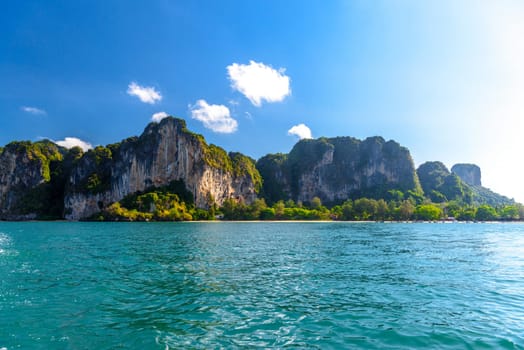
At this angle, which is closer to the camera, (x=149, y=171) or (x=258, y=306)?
(x=258, y=306)

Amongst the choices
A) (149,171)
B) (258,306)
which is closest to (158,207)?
(149,171)

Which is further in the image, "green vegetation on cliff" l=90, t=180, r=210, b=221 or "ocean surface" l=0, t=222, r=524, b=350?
"green vegetation on cliff" l=90, t=180, r=210, b=221

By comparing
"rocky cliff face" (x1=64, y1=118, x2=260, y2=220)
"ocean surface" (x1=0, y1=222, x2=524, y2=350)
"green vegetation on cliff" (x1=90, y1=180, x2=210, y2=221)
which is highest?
"rocky cliff face" (x1=64, y1=118, x2=260, y2=220)

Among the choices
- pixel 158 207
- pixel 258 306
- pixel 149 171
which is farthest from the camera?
pixel 149 171

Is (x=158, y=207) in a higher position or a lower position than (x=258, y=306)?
higher

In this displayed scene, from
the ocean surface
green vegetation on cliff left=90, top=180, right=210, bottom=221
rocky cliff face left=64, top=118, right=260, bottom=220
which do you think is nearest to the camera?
the ocean surface

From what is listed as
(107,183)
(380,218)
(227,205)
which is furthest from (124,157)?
(380,218)

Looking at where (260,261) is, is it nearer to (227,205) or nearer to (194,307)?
(194,307)

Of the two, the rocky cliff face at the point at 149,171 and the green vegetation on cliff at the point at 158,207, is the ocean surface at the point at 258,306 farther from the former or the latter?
the rocky cliff face at the point at 149,171

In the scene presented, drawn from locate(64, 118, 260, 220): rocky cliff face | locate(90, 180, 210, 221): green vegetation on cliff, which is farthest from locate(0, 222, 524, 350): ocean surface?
locate(64, 118, 260, 220): rocky cliff face

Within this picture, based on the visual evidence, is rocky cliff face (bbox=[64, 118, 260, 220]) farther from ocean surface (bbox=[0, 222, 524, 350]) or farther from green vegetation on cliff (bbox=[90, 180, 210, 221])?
ocean surface (bbox=[0, 222, 524, 350])

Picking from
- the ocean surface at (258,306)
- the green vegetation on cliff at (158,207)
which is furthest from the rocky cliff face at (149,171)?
the ocean surface at (258,306)

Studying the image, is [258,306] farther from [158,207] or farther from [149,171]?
[149,171]

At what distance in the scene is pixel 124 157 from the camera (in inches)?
7766
